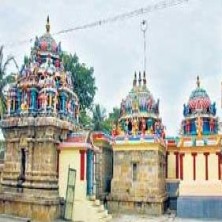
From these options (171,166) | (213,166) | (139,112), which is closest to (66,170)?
(213,166)

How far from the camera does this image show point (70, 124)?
19.9 m

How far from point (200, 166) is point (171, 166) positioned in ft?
11.1

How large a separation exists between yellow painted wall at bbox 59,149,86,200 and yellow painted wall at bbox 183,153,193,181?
21.6 feet

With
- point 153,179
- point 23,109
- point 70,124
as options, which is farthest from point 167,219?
point 23,109

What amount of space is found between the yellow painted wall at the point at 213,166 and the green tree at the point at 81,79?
53.1 feet

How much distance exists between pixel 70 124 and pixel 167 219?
6.96 m

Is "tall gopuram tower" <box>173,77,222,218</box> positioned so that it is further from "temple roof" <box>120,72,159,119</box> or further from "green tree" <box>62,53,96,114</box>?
"green tree" <box>62,53,96,114</box>

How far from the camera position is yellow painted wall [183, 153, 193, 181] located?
882 inches

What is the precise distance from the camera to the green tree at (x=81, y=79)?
3541cm

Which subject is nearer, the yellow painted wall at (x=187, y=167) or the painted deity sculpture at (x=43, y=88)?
the painted deity sculpture at (x=43, y=88)

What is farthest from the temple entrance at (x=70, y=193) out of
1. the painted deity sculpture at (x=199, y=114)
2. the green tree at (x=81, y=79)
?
the green tree at (x=81, y=79)

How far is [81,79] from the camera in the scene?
3547cm

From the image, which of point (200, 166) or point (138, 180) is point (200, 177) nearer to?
point (200, 166)

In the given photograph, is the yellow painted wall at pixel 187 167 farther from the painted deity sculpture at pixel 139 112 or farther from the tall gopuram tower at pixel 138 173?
the painted deity sculpture at pixel 139 112
